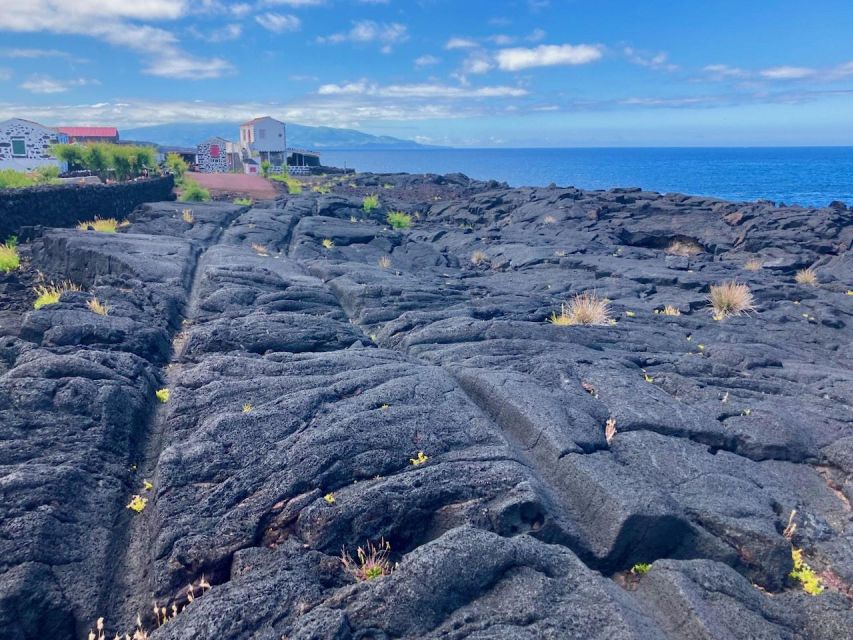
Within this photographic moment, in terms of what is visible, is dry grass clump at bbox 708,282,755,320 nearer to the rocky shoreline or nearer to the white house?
the rocky shoreline

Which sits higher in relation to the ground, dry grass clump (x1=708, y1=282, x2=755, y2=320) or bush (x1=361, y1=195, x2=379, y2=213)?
bush (x1=361, y1=195, x2=379, y2=213)

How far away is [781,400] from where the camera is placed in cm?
1401

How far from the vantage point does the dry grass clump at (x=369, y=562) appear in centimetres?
802

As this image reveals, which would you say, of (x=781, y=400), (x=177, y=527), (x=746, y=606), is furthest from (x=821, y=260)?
(x=177, y=527)

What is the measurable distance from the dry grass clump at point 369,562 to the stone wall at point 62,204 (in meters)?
27.2

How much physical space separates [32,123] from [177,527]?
85060 millimetres

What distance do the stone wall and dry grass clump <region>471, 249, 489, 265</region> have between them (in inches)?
897

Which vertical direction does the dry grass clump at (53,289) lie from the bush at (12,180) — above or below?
below

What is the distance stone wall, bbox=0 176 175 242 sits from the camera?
28.0 meters

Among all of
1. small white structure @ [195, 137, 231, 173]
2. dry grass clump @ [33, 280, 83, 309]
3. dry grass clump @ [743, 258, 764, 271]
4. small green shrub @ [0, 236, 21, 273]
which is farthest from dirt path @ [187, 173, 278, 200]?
dry grass clump @ [743, 258, 764, 271]

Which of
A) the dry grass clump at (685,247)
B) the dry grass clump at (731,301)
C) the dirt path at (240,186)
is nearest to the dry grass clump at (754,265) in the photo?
the dry grass clump at (685,247)

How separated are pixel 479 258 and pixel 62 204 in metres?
23.9

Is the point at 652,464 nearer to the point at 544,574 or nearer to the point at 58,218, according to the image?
the point at 544,574

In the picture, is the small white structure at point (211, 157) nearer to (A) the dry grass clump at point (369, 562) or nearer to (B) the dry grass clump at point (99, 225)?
(B) the dry grass clump at point (99, 225)
